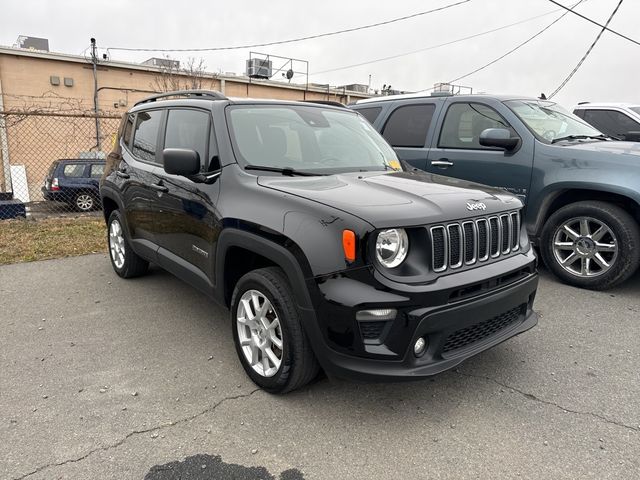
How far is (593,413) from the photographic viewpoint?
2.78m

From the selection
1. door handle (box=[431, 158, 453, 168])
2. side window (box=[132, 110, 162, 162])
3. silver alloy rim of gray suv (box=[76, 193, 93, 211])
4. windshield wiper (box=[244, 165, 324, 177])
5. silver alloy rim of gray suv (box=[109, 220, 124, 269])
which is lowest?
silver alloy rim of gray suv (box=[76, 193, 93, 211])

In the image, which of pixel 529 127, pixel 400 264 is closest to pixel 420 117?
pixel 529 127

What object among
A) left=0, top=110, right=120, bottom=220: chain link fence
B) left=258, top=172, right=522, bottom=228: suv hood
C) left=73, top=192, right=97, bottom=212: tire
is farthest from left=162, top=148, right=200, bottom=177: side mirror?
left=73, top=192, right=97, bottom=212: tire

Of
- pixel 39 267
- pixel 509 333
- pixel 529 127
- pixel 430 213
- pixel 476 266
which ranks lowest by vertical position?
pixel 39 267

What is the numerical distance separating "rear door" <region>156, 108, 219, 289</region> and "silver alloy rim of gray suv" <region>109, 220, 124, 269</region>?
1237 mm

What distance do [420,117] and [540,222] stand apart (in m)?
2.00

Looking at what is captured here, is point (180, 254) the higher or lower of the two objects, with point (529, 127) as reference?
lower

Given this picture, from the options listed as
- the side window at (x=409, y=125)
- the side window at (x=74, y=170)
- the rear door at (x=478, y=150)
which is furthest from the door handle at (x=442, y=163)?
the side window at (x=74, y=170)

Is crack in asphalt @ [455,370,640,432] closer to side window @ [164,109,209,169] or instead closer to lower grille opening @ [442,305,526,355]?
lower grille opening @ [442,305,526,355]

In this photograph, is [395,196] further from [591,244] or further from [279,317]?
[591,244]

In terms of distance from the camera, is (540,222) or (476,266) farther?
(540,222)

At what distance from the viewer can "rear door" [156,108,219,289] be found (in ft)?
11.1

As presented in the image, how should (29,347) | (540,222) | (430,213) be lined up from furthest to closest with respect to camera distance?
(540,222) → (29,347) → (430,213)

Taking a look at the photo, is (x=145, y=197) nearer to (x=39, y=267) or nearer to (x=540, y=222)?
(x=39, y=267)
